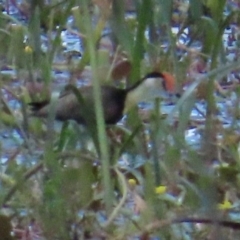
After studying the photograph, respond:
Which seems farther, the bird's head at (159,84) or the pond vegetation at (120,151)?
the bird's head at (159,84)

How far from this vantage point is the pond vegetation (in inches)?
24.7

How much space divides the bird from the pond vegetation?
0.6 inches

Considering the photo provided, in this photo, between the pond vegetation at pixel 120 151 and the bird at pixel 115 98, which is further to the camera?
the bird at pixel 115 98

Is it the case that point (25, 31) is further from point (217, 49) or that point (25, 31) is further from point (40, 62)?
point (217, 49)

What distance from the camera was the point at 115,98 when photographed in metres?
1.11

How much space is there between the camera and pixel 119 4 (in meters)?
0.61

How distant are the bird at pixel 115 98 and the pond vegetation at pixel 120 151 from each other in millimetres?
15

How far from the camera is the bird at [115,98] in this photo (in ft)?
3.17

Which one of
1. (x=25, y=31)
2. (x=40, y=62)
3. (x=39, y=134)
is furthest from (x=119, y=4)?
(x=39, y=134)

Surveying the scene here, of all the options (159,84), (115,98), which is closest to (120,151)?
(159,84)

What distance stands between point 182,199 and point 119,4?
27 cm

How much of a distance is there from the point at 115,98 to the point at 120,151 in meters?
0.29

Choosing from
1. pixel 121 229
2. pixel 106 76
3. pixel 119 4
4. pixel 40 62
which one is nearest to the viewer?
pixel 119 4

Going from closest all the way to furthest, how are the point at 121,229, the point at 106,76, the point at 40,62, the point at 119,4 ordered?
1. the point at 119,4
2. the point at 121,229
3. the point at 40,62
4. the point at 106,76
